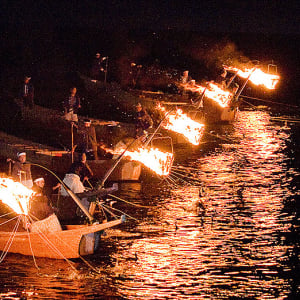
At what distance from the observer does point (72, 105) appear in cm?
2980

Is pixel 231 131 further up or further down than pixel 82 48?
further down

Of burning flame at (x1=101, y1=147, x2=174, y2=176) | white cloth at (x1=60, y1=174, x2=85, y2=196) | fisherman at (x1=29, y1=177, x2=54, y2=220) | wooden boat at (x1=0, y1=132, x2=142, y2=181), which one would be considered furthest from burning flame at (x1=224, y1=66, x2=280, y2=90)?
fisherman at (x1=29, y1=177, x2=54, y2=220)

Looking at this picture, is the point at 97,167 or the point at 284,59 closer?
the point at 97,167

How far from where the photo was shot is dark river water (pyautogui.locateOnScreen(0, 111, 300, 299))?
52.7 feet

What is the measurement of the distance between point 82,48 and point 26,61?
574 inches

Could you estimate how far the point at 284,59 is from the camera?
242 ft

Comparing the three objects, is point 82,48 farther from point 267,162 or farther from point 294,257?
point 294,257

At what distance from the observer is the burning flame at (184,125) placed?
97.4ft

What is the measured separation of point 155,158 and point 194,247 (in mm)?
5108

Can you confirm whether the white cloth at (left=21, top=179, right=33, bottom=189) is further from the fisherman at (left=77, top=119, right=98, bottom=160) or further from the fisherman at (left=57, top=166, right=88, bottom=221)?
the fisherman at (left=77, top=119, right=98, bottom=160)

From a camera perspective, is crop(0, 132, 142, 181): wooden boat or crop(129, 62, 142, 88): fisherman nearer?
crop(0, 132, 142, 181): wooden boat

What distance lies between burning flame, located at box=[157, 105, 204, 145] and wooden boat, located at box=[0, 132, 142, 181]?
3523mm

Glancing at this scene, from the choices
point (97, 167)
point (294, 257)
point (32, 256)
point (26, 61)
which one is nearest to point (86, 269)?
point (32, 256)

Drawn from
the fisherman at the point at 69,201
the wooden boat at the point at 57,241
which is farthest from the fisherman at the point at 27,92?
the wooden boat at the point at 57,241
